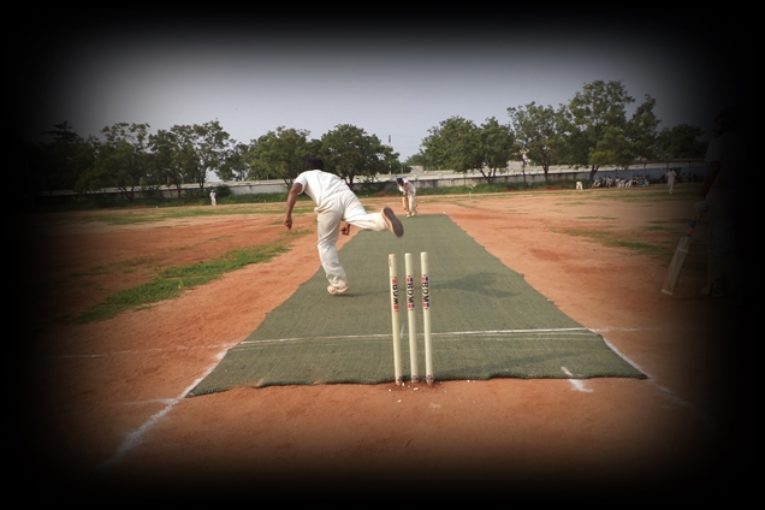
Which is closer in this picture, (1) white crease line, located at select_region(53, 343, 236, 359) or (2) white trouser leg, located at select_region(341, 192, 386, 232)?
(1) white crease line, located at select_region(53, 343, 236, 359)

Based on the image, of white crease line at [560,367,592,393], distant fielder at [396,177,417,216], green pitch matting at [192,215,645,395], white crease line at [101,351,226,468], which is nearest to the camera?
white crease line at [101,351,226,468]

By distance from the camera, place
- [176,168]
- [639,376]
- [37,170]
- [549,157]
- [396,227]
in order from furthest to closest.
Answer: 1. [549,157]
2. [176,168]
3. [37,170]
4. [396,227]
5. [639,376]

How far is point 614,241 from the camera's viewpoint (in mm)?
11844

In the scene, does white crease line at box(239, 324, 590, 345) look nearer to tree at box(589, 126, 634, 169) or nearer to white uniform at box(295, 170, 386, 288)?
white uniform at box(295, 170, 386, 288)

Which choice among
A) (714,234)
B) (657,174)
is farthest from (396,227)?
(657,174)

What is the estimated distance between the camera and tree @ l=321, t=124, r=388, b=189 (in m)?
42.4

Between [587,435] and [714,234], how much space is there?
420 cm

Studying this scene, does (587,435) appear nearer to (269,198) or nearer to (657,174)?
(269,198)

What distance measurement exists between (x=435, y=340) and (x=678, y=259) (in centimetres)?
384

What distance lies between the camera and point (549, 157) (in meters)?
48.0

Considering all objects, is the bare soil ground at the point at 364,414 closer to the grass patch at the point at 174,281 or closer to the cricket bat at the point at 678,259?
the cricket bat at the point at 678,259

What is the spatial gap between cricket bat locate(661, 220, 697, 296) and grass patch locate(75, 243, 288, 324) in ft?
25.5

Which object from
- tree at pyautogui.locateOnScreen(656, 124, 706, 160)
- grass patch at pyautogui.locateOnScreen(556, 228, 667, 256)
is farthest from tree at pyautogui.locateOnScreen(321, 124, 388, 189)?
tree at pyautogui.locateOnScreen(656, 124, 706, 160)

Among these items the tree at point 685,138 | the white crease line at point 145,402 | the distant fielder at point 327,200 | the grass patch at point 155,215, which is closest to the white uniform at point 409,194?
the tree at point 685,138
